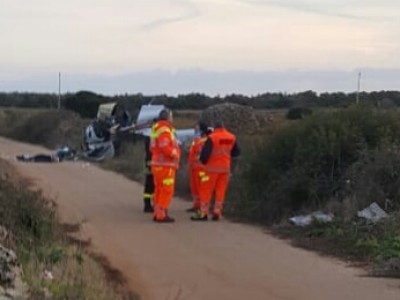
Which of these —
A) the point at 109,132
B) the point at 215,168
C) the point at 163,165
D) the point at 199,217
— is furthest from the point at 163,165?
the point at 109,132

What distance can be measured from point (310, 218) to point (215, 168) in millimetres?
2640

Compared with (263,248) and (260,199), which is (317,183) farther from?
(263,248)

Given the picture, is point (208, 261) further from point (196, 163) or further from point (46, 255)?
point (196, 163)

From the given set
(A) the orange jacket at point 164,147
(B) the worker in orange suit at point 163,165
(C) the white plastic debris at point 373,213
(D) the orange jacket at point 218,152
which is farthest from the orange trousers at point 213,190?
(C) the white plastic debris at point 373,213

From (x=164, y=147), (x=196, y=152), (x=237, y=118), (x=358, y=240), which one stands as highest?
(x=164, y=147)

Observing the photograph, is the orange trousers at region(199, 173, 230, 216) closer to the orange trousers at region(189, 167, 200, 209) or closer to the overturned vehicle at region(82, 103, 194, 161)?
the orange trousers at region(189, 167, 200, 209)

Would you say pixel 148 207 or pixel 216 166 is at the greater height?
pixel 216 166

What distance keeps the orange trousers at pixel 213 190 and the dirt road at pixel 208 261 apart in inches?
19.8

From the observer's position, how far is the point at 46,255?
540 inches

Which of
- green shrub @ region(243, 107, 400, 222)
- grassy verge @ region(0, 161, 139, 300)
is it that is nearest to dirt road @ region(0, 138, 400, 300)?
grassy verge @ region(0, 161, 139, 300)

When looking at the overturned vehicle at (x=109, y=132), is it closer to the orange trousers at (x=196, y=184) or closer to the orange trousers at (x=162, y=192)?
the orange trousers at (x=196, y=184)

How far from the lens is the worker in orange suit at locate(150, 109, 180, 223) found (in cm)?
2117

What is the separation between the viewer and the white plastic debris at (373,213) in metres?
19.0

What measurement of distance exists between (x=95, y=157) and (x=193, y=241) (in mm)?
26116
